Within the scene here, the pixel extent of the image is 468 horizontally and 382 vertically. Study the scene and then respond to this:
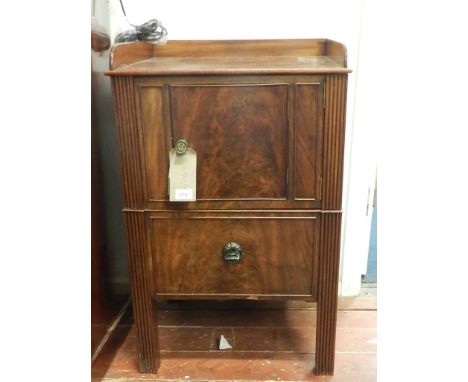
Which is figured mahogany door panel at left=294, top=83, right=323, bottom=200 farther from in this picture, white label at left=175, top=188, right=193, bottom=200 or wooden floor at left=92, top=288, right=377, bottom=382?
wooden floor at left=92, top=288, right=377, bottom=382

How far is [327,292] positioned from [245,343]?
1.10 ft

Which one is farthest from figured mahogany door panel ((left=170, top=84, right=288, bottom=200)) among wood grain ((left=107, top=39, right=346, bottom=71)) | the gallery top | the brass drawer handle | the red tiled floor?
the red tiled floor

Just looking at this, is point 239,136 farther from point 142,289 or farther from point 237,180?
point 142,289

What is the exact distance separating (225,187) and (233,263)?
0.19m

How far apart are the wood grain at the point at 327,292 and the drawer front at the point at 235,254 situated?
0.02 meters

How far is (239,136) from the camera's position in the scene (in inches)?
37.2

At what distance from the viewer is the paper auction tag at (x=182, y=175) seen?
3.12ft

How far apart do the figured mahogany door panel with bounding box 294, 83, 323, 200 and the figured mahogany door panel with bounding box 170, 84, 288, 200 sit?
0.09 ft

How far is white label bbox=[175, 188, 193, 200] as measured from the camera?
96 centimetres

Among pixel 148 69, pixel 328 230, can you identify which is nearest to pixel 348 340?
pixel 328 230

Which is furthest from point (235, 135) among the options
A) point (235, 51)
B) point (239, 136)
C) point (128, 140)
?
point (235, 51)

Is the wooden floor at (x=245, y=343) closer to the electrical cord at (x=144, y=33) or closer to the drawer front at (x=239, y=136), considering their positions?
the drawer front at (x=239, y=136)

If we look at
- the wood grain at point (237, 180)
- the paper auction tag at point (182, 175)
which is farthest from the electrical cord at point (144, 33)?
the paper auction tag at point (182, 175)

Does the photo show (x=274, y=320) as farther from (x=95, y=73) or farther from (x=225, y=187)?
(x=95, y=73)
